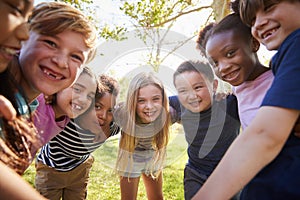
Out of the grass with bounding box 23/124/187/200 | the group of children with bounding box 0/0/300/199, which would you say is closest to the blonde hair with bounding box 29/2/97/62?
the group of children with bounding box 0/0/300/199

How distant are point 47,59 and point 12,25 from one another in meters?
0.57

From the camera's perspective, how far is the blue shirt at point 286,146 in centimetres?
80

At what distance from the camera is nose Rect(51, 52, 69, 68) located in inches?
55.3

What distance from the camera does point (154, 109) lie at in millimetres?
2299

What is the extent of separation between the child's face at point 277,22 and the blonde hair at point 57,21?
771mm

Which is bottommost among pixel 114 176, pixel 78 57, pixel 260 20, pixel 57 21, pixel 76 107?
pixel 114 176

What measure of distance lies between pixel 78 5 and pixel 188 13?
1483mm

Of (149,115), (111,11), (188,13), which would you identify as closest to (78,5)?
(111,11)

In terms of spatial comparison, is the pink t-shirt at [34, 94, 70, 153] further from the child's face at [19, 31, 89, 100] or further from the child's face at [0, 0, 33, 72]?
the child's face at [0, 0, 33, 72]

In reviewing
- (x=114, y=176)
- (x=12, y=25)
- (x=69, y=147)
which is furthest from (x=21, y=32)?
(x=114, y=176)

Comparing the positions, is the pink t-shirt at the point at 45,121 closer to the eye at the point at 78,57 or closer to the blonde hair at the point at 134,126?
the eye at the point at 78,57

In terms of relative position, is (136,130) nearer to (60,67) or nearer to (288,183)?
(60,67)

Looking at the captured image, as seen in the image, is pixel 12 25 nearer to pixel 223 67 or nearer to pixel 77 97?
pixel 223 67

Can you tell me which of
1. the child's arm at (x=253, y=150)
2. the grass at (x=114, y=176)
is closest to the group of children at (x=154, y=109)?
the child's arm at (x=253, y=150)
